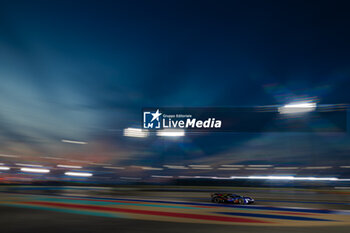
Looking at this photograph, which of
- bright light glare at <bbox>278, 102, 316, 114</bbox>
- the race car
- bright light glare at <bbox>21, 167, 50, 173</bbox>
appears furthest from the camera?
bright light glare at <bbox>21, 167, 50, 173</bbox>

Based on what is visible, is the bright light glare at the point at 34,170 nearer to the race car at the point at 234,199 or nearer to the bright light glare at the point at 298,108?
the race car at the point at 234,199

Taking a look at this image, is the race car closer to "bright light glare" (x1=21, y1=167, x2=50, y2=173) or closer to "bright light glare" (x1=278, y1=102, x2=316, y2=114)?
"bright light glare" (x1=278, y1=102, x2=316, y2=114)

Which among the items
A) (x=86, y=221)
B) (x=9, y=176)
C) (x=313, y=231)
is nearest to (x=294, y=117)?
(x=313, y=231)

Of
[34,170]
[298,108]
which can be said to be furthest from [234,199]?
[34,170]

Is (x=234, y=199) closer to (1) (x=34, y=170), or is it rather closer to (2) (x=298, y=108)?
(2) (x=298, y=108)

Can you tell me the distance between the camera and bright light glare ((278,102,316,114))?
17.4m

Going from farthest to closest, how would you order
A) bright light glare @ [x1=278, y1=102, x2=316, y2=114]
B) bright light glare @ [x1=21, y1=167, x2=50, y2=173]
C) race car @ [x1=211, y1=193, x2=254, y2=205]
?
bright light glare @ [x1=21, y1=167, x2=50, y2=173] < bright light glare @ [x1=278, y1=102, x2=316, y2=114] < race car @ [x1=211, y1=193, x2=254, y2=205]

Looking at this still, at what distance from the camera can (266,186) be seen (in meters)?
30.5

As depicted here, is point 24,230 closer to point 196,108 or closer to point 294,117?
point 196,108

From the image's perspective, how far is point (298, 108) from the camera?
18.1 m

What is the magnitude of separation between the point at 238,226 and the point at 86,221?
4.64 meters

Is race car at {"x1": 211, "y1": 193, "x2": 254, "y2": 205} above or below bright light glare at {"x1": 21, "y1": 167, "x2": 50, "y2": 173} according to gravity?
below

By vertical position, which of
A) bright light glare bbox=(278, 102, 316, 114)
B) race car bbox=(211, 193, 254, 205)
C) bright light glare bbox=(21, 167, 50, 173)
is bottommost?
race car bbox=(211, 193, 254, 205)

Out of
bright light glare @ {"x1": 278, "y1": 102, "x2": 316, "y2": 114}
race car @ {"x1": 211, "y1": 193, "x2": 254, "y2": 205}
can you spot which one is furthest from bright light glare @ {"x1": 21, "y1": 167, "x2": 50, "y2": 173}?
bright light glare @ {"x1": 278, "y1": 102, "x2": 316, "y2": 114}
